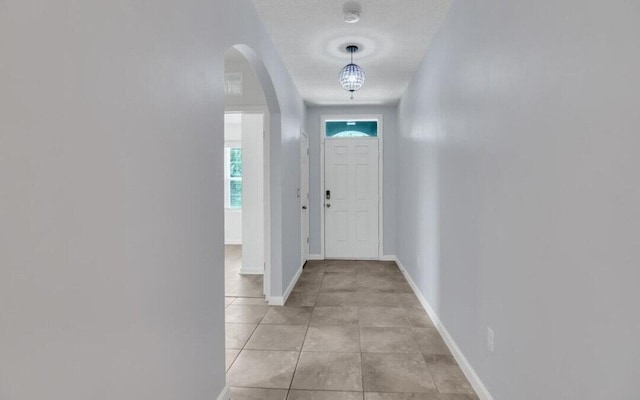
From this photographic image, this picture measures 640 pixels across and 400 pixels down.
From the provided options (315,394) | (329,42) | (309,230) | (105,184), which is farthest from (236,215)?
(105,184)

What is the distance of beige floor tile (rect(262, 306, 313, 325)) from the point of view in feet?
10.7

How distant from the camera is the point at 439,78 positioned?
3070mm

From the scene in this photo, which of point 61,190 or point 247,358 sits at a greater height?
point 61,190

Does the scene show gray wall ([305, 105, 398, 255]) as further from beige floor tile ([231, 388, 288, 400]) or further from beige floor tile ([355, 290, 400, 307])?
beige floor tile ([231, 388, 288, 400])

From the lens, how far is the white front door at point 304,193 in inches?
207

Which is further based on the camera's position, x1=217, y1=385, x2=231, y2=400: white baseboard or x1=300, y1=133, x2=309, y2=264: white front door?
x1=300, y1=133, x2=309, y2=264: white front door

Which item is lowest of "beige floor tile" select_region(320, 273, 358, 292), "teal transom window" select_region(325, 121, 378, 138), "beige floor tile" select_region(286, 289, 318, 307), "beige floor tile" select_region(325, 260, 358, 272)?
"beige floor tile" select_region(286, 289, 318, 307)

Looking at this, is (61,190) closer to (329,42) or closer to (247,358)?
(247,358)

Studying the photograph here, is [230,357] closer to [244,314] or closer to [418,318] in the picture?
[244,314]

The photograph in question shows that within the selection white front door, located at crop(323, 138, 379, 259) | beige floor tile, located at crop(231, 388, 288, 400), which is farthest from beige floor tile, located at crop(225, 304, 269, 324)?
white front door, located at crop(323, 138, 379, 259)

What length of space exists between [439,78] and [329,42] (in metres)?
1.04

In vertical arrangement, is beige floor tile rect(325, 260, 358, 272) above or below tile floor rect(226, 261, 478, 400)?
above

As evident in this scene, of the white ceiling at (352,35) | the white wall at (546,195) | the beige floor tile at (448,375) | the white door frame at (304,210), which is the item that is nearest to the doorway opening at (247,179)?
the white ceiling at (352,35)

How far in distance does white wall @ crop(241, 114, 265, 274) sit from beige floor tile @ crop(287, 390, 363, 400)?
10.1 ft
